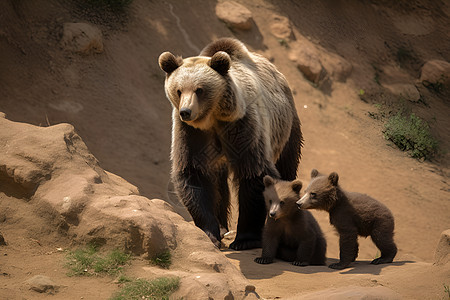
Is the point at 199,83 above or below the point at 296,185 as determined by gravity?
above

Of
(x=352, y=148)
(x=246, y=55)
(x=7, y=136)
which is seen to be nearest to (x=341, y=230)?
(x=246, y=55)

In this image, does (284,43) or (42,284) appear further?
(284,43)

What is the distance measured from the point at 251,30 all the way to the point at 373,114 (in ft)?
13.6

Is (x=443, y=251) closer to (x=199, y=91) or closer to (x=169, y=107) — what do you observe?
(x=199, y=91)

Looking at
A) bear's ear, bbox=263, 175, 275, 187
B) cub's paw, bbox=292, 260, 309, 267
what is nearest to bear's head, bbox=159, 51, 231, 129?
bear's ear, bbox=263, 175, 275, 187

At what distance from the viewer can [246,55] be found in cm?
797

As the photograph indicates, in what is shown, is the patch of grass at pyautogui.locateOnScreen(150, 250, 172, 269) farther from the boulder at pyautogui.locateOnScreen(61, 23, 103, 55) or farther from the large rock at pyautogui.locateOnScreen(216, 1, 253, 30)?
the large rock at pyautogui.locateOnScreen(216, 1, 253, 30)

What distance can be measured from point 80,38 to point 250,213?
7697mm

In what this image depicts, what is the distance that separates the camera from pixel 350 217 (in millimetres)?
6141

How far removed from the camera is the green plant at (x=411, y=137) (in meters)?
13.2

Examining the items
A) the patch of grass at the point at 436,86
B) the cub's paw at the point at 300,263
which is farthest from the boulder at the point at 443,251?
the patch of grass at the point at 436,86

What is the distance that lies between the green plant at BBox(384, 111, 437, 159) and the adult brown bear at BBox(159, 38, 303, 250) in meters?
6.52

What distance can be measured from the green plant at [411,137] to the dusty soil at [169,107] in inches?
8.7

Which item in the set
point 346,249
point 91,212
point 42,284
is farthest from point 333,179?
point 42,284
